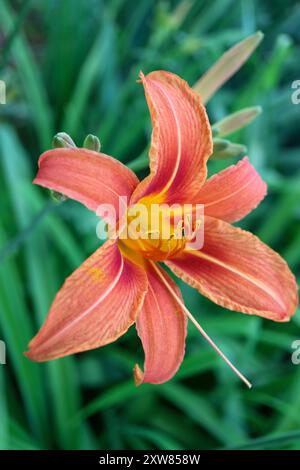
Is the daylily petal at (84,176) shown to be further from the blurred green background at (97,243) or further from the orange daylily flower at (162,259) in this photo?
the blurred green background at (97,243)

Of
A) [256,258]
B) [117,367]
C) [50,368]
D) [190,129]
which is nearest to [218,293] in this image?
[256,258]

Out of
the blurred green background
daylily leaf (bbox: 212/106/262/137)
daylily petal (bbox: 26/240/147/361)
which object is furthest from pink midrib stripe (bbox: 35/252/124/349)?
the blurred green background

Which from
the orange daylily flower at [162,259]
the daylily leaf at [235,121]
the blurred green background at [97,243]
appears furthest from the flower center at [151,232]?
the blurred green background at [97,243]

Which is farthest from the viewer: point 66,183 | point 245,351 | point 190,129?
point 245,351

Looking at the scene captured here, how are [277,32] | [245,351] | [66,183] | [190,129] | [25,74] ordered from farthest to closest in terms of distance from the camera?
[277,32] → [25,74] → [245,351] → [190,129] → [66,183]

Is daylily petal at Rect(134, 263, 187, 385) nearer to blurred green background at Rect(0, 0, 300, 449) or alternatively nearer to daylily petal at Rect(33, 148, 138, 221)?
daylily petal at Rect(33, 148, 138, 221)

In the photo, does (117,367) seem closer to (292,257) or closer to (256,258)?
(292,257)
